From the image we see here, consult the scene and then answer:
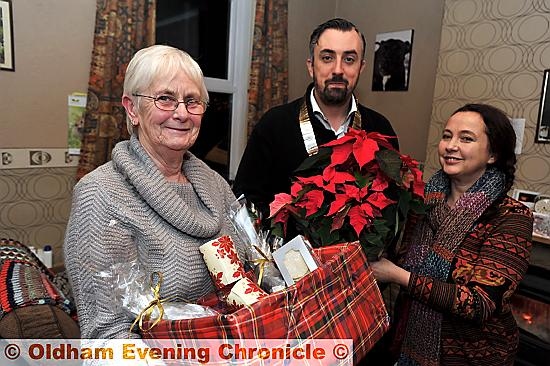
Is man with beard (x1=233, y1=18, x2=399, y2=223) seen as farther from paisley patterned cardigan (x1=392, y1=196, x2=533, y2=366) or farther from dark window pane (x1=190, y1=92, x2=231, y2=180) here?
dark window pane (x1=190, y1=92, x2=231, y2=180)

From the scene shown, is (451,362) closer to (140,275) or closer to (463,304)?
(463,304)

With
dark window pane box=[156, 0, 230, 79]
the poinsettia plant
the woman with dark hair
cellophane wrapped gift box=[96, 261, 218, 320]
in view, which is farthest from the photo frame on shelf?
dark window pane box=[156, 0, 230, 79]

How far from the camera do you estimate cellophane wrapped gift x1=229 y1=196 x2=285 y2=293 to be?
1021 mm

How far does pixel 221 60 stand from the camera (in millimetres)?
3268

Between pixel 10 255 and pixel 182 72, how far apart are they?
1.19 metres

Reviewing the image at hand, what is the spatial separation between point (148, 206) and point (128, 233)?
0.08m

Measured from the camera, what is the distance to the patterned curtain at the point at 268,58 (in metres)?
3.07

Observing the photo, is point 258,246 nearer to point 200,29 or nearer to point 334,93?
point 334,93

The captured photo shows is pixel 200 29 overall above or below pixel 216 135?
above

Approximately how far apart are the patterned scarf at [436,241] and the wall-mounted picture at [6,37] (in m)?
2.08

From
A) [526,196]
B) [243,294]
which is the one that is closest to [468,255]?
[243,294]

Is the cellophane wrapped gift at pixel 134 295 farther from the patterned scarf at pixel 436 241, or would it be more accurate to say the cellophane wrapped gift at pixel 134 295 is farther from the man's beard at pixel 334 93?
the man's beard at pixel 334 93

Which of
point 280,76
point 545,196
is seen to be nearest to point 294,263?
point 545,196

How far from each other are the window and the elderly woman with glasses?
2.18m
